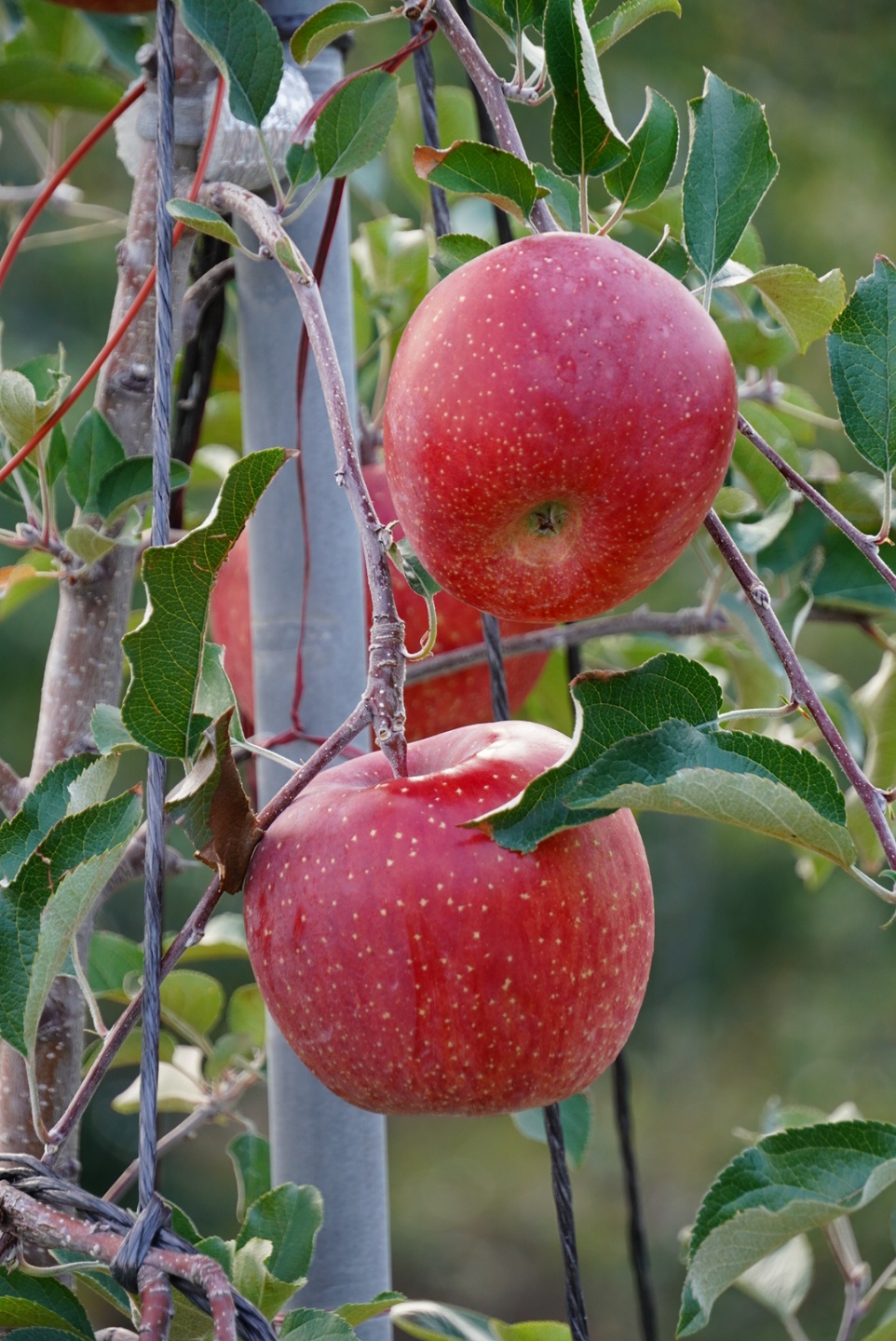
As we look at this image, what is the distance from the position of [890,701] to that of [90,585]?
45 cm

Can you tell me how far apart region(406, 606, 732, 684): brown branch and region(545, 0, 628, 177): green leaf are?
0.87 ft

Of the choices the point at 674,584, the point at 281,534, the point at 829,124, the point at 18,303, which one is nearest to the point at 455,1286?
the point at 674,584

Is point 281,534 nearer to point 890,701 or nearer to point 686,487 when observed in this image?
point 686,487

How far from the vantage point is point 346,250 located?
23.3 inches

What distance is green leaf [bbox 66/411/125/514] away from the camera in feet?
1.79

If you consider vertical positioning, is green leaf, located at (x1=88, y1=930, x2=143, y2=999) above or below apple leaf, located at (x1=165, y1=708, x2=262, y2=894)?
below

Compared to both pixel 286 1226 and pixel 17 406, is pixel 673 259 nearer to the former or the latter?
pixel 17 406

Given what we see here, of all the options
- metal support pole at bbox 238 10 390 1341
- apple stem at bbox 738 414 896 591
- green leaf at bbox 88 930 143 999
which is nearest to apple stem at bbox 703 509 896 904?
apple stem at bbox 738 414 896 591

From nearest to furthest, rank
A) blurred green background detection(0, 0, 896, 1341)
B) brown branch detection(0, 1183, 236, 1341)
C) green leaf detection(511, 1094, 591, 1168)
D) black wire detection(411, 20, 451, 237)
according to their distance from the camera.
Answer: brown branch detection(0, 1183, 236, 1341) → black wire detection(411, 20, 451, 237) → green leaf detection(511, 1094, 591, 1168) → blurred green background detection(0, 0, 896, 1341)

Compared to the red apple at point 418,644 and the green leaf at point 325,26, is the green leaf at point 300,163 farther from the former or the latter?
the red apple at point 418,644

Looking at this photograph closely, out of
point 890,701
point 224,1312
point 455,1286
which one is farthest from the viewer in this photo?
point 455,1286

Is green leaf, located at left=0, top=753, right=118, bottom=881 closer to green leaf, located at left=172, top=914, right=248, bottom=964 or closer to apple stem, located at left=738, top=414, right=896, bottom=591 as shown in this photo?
apple stem, located at left=738, top=414, right=896, bottom=591

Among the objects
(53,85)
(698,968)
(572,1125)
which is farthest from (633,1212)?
(698,968)

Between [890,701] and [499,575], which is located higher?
[499,575]
